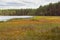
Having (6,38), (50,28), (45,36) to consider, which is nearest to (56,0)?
(50,28)

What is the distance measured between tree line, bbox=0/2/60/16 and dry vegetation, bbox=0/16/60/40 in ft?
0.29

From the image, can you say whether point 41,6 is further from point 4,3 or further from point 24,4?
point 4,3

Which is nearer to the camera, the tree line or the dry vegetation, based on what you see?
the dry vegetation

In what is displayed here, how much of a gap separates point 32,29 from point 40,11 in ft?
1.37

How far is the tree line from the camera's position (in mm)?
2871

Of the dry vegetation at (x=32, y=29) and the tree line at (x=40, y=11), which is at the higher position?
the tree line at (x=40, y=11)

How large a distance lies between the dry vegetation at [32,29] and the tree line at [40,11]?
0.09m

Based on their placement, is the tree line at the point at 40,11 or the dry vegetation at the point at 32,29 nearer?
the dry vegetation at the point at 32,29

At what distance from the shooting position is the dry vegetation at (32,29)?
2645mm

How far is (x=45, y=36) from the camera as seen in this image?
2660 mm

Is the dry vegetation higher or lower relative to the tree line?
lower

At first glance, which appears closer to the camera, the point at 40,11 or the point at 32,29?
the point at 32,29

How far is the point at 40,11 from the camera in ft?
9.48

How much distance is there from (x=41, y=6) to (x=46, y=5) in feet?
0.34
